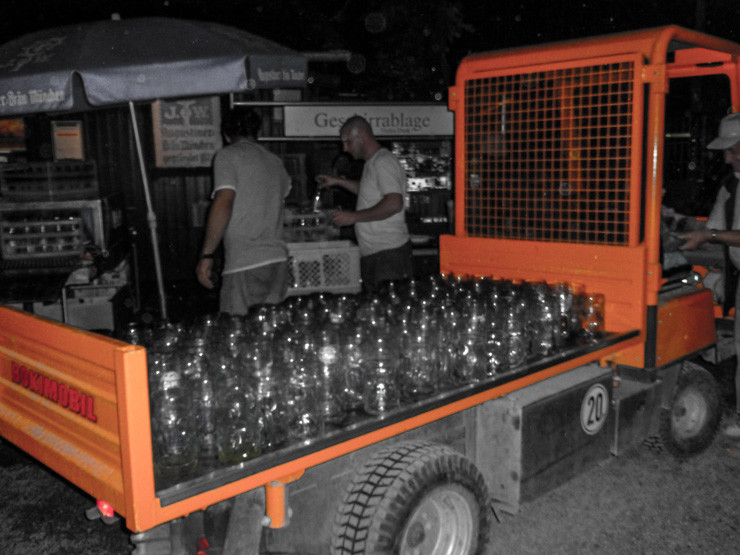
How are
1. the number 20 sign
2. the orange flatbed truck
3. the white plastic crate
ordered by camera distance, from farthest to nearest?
1. the white plastic crate
2. the number 20 sign
3. the orange flatbed truck

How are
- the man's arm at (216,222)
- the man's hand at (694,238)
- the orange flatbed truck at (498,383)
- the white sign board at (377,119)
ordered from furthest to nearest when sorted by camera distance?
the white sign board at (377,119) → the man's arm at (216,222) → the man's hand at (694,238) → the orange flatbed truck at (498,383)

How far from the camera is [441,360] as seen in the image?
3.09m

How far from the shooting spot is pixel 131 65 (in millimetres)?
4531

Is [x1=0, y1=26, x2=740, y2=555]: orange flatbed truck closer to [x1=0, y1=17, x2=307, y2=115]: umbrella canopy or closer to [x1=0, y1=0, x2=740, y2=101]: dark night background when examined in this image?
[x1=0, y1=17, x2=307, y2=115]: umbrella canopy

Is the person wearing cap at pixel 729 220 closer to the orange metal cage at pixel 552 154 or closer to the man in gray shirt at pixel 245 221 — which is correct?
the orange metal cage at pixel 552 154

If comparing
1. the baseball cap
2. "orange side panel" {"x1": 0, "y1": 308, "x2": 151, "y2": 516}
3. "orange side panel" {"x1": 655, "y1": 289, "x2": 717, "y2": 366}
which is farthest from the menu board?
"orange side panel" {"x1": 0, "y1": 308, "x2": 151, "y2": 516}

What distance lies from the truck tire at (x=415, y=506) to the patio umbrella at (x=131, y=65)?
293cm

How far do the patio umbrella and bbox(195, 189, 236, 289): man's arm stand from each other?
719mm

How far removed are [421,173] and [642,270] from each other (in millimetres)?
7762

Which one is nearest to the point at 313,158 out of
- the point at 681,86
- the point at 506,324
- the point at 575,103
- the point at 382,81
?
the point at 382,81

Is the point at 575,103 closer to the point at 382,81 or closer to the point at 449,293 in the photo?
the point at 449,293

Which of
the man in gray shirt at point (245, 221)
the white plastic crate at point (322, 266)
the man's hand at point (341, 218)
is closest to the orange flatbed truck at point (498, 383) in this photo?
the man's hand at point (341, 218)

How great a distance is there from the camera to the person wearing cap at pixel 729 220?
4363 mm

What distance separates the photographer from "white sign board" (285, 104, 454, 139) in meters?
8.60
